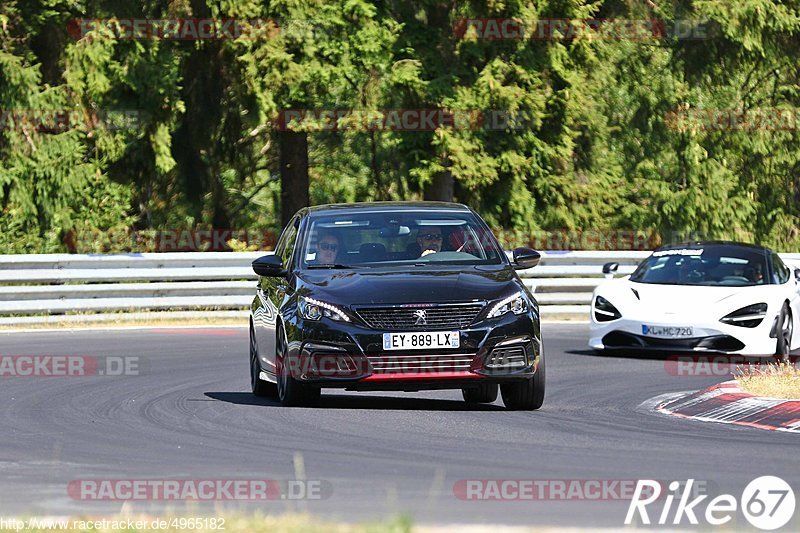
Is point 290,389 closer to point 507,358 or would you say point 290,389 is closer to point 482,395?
point 507,358

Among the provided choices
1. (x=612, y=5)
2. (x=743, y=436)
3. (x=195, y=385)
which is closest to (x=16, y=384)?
(x=195, y=385)

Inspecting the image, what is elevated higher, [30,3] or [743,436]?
[30,3]

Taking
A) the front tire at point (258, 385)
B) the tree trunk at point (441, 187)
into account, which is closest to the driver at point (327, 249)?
the front tire at point (258, 385)

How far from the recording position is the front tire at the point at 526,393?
12.0 m

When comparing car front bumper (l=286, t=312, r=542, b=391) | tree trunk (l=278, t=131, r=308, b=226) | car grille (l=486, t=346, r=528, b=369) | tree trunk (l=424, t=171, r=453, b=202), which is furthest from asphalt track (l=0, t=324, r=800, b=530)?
tree trunk (l=278, t=131, r=308, b=226)

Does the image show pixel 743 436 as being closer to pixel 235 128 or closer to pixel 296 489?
pixel 296 489

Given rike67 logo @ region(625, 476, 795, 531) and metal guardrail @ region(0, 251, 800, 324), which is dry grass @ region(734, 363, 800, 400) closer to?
rike67 logo @ region(625, 476, 795, 531)

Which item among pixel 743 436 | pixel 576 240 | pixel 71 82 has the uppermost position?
pixel 71 82

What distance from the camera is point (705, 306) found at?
58.3 feet

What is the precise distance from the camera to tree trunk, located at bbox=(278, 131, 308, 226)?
108 ft

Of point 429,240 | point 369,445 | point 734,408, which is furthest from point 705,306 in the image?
point 369,445

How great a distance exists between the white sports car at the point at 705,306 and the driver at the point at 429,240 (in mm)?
5578

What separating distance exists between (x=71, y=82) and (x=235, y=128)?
474 centimetres

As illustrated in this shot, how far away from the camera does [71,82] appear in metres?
28.8
